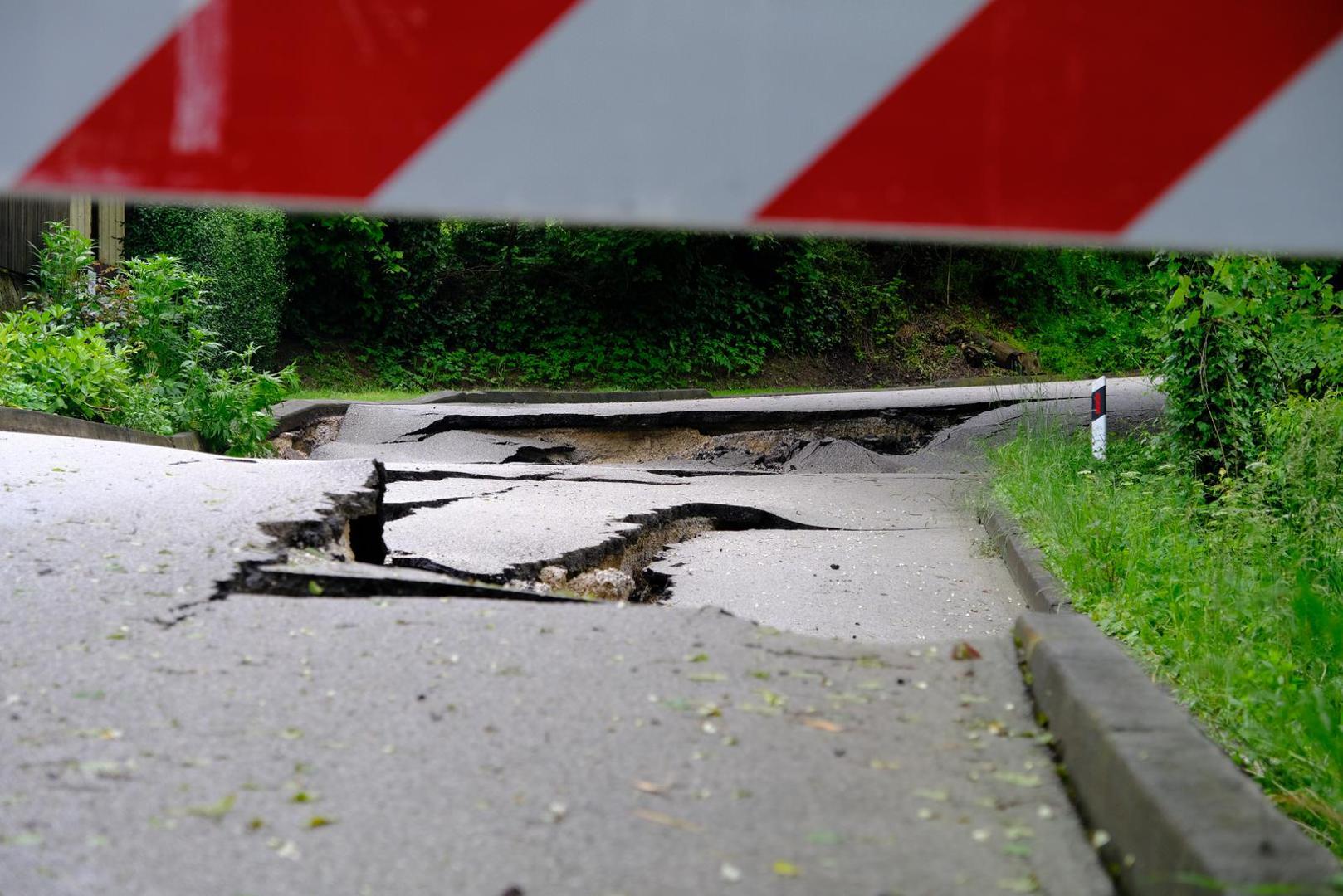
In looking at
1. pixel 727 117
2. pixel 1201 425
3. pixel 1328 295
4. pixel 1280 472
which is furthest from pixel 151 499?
pixel 1201 425

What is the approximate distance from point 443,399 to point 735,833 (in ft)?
48.7

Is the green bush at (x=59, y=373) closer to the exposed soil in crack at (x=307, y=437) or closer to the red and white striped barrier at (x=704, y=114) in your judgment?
the exposed soil in crack at (x=307, y=437)

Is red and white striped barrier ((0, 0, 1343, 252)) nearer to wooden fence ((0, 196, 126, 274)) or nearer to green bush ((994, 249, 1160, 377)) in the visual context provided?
wooden fence ((0, 196, 126, 274))

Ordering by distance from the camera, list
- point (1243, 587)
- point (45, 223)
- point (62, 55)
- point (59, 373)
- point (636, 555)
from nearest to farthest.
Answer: point (62, 55), point (1243, 587), point (636, 555), point (59, 373), point (45, 223)

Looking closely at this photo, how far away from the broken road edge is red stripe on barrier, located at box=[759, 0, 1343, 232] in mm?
920

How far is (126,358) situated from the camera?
9391 millimetres

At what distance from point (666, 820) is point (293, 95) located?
4.54 ft

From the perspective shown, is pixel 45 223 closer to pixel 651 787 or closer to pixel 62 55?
pixel 651 787

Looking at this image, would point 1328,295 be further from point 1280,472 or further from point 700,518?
point 700,518

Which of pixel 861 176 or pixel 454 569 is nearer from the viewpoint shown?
pixel 861 176

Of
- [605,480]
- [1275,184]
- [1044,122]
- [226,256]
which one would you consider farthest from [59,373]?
[226,256]

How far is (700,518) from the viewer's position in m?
7.33

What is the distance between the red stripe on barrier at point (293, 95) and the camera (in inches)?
47.7

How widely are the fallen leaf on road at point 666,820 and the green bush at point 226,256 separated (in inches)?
695
